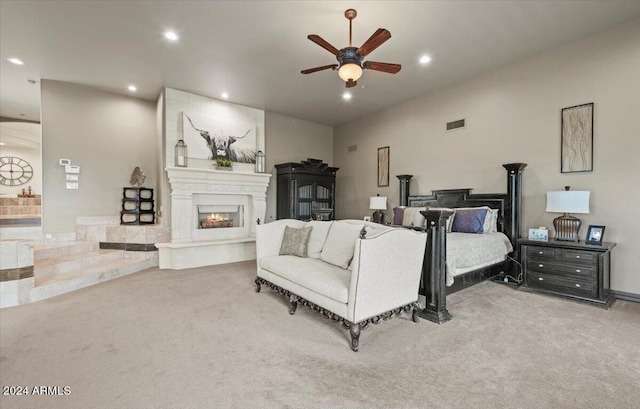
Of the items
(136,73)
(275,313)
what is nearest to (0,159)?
(136,73)

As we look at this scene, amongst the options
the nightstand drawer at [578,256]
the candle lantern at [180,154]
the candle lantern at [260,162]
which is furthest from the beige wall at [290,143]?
the nightstand drawer at [578,256]

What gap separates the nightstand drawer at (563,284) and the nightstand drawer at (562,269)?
0.06 metres

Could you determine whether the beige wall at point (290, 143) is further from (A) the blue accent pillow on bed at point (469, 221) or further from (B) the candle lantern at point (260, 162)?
(A) the blue accent pillow on bed at point (469, 221)

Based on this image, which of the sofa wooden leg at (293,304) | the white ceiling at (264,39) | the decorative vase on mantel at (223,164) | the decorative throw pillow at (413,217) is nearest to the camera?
the sofa wooden leg at (293,304)

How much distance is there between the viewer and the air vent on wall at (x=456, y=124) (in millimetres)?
4977

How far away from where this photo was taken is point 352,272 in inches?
88.2

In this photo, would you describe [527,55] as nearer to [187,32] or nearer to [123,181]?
[187,32]

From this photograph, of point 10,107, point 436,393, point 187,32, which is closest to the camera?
point 436,393

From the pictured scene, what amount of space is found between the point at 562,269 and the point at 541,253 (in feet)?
0.87

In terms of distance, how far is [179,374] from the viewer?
6.31 ft

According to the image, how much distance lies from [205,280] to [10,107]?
268 inches

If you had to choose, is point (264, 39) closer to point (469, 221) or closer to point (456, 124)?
point (456, 124)

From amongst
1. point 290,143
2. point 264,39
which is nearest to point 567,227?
point 264,39

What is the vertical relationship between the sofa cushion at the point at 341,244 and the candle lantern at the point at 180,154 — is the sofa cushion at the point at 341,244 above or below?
below
